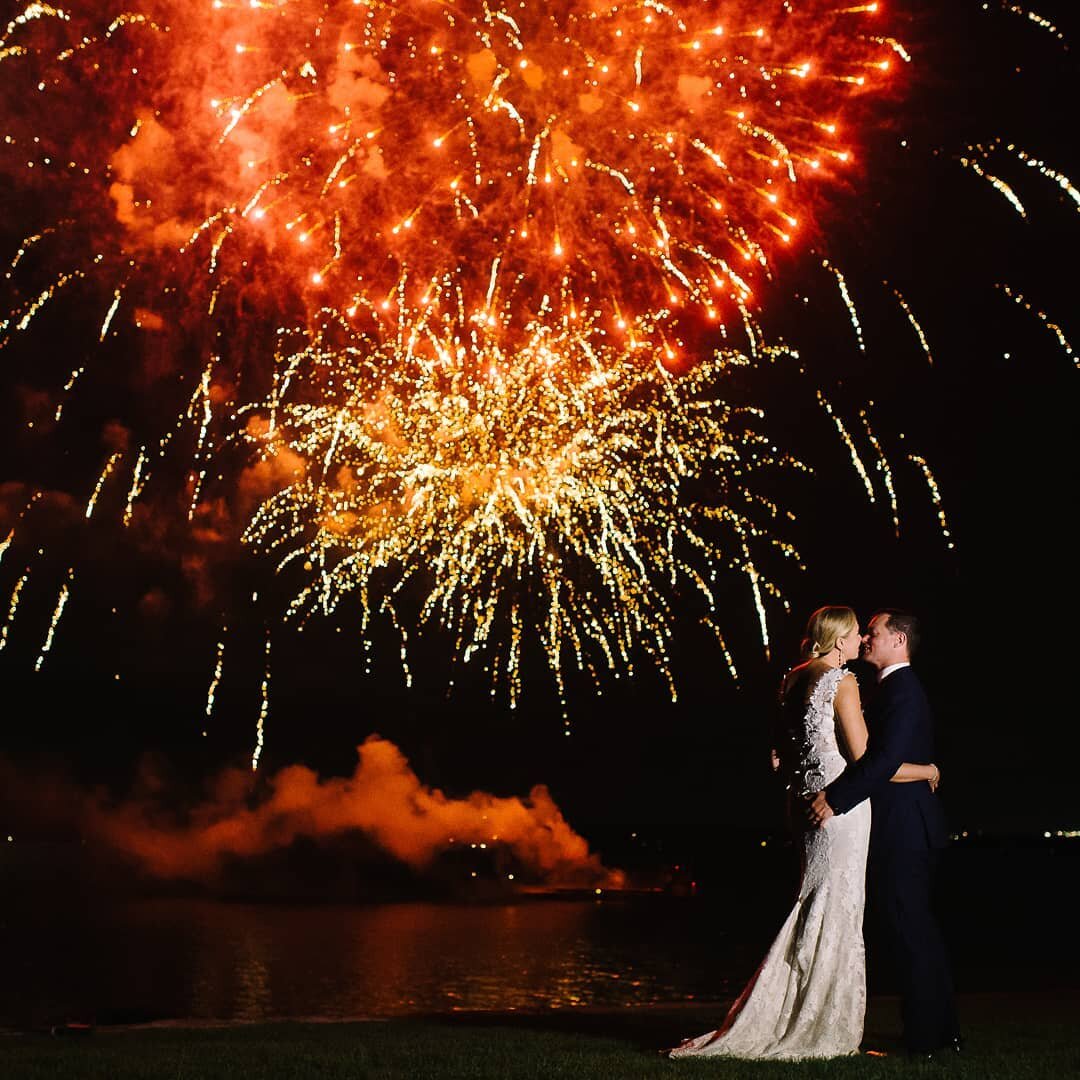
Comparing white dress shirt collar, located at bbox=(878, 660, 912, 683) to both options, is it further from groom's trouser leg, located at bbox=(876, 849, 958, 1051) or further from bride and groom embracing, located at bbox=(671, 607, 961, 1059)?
groom's trouser leg, located at bbox=(876, 849, 958, 1051)

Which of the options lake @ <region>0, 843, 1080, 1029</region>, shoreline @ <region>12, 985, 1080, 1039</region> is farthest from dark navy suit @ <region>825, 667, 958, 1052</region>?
lake @ <region>0, 843, 1080, 1029</region>

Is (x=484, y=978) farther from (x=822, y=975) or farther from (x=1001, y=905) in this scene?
(x=1001, y=905)

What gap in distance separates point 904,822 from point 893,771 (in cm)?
47

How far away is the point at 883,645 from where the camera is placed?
8.24m

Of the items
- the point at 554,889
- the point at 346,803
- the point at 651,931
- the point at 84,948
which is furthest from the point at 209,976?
the point at 346,803

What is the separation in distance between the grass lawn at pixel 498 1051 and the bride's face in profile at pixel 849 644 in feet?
7.37

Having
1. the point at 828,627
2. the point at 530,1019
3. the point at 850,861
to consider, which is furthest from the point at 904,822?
the point at 530,1019

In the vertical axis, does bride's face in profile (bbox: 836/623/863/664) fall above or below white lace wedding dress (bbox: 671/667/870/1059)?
above

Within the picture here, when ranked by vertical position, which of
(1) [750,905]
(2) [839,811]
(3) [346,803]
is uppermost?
(3) [346,803]

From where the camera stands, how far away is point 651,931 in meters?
93.5

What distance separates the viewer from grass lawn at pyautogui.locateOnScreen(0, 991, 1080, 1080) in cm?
743

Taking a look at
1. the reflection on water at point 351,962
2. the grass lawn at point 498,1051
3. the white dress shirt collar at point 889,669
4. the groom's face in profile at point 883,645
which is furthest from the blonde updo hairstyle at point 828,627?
the reflection on water at point 351,962

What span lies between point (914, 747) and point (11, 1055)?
5882mm

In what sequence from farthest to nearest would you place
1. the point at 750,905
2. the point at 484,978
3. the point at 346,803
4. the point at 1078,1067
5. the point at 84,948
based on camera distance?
the point at 346,803 → the point at 750,905 → the point at 84,948 → the point at 484,978 → the point at 1078,1067
